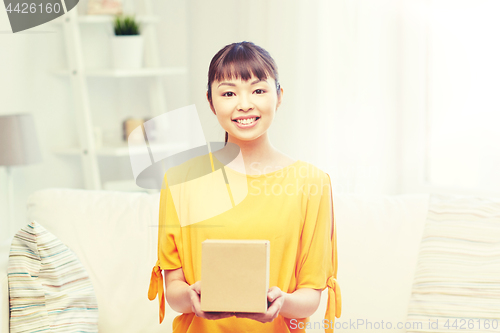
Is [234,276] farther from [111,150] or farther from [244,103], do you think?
[111,150]

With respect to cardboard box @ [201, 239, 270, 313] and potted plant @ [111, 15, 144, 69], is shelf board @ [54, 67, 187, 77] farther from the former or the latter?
cardboard box @ [201, 239, 270, 313]

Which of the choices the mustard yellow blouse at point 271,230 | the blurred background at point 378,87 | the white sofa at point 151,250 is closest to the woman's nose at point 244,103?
the mustard yellow blouse at point 271,230

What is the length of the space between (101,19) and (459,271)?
172cm

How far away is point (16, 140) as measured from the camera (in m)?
1.79

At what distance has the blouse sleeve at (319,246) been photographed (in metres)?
0.89

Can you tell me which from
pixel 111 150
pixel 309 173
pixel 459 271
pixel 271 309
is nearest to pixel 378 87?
pixel 459 271

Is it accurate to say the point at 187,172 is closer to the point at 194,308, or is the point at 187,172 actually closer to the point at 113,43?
the point at 194,308

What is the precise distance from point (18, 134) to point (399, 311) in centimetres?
139

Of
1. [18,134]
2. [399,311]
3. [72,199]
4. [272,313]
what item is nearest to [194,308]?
[272,313]

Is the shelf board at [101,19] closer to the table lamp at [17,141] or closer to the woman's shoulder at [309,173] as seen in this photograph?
the table lamp at [17,141]

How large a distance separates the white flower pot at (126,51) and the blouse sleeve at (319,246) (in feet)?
4.94

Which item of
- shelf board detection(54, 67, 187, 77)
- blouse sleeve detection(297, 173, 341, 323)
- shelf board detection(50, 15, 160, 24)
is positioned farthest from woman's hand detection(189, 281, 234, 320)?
shelf board detection(50, 15, 160, 24)

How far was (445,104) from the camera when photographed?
1865 mm

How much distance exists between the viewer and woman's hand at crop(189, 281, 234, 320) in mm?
747
